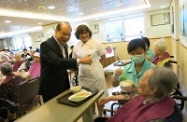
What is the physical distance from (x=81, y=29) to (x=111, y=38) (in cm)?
786

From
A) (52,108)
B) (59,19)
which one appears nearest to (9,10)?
(59,19)

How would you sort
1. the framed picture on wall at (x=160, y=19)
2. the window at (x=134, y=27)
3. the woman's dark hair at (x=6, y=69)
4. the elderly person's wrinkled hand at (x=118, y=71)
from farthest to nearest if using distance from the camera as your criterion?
1. the window at (x=134, y=27)
2. the framed picture on wall at (x=160, y=19)
3. the woman's dark hair at (x=6, y=69)
4. the elderly person's wrinkled hand at (x=118, y=71)

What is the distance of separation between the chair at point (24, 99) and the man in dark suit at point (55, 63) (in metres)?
0.51

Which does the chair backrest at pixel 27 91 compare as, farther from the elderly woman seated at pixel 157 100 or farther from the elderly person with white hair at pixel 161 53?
the elderly person with white hair at pixel 161 53

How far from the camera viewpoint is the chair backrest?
6.38 ft

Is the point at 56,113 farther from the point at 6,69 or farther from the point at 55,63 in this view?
the point at 6,69

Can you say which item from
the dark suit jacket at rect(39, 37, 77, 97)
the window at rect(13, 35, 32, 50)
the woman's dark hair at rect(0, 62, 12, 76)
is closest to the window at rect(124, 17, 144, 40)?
the woman's dark hair at rect(0, 62, 12, 76)

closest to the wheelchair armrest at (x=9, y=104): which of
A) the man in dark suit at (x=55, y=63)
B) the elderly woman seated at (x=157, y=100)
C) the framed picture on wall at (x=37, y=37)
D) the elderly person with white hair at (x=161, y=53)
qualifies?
the man in dark suit at (x=55, y=63)

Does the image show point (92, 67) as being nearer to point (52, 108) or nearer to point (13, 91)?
point (52, 108)

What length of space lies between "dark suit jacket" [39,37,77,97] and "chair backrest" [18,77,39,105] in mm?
497

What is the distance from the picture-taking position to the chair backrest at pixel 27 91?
1.95 meters

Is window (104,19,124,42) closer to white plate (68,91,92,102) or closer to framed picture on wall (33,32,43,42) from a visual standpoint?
framed picture on wall (33,32,43,42)

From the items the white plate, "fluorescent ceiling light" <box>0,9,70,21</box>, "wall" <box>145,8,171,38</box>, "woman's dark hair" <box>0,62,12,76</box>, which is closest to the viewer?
the white plate

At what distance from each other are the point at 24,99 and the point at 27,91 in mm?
106
